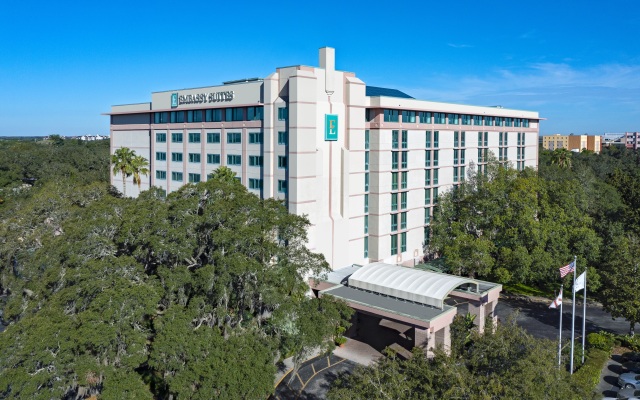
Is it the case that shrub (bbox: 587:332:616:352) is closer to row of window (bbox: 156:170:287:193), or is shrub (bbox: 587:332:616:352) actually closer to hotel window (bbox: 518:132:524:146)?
row of window (bbox: 156:170:287:193)

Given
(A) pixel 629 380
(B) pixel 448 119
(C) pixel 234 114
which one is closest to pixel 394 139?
(B) pixel 448 119

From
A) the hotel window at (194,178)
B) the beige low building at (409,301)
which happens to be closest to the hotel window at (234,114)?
the hotel window at (194,178)

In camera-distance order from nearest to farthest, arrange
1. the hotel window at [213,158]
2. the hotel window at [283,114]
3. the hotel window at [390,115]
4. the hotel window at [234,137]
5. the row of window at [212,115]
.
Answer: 1. the hotel window at [283,114]
2. the row of window at [212,115]
3. the hotel window at [234,137]
4. the hotel window at [390,115]
5. the hotel window at [213,158]

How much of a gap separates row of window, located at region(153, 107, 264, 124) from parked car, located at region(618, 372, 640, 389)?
37.8 meters

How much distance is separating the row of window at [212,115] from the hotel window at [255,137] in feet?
4.97

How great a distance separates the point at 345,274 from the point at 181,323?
2404 centimetres

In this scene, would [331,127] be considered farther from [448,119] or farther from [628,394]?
[628,394]

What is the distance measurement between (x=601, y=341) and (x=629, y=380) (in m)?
6.01

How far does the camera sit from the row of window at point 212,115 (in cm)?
5406

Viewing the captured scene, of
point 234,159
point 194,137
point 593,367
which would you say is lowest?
point 593,367

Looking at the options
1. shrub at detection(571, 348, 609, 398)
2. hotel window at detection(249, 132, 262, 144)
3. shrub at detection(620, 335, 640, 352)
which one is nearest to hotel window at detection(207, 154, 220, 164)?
hotel window at detection(249, 132, 262, 144)

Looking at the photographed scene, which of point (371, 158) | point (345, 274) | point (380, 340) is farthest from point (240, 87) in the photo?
point (380, 340)

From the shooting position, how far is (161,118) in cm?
6794

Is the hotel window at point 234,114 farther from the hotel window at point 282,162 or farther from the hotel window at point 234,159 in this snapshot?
the hotel window at point 282,162
